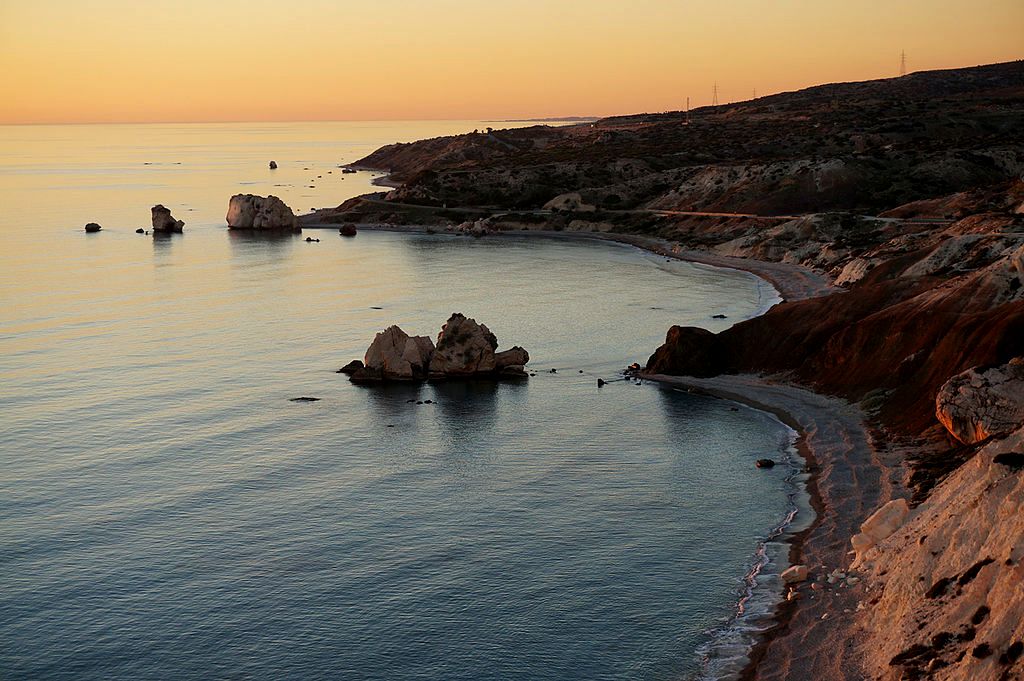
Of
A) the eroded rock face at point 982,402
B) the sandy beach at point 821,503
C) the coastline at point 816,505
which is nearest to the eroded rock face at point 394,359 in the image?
the coastline at point 816,505

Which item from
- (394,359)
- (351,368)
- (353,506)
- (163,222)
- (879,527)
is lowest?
(353,506)

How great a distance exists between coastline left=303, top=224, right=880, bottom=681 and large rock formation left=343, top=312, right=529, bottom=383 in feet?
36.8

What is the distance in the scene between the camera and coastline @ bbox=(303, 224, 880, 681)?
115ft

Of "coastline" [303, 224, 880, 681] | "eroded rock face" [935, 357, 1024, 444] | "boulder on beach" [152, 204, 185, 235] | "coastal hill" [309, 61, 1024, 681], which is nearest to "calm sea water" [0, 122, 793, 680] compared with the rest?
"coastline" [303, 224, 880, 681]

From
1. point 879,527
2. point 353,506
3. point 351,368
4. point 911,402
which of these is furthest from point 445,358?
point 879,527

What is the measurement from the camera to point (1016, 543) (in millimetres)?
32719

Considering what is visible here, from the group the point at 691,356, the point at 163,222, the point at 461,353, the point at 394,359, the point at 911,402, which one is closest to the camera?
the point at 911,402

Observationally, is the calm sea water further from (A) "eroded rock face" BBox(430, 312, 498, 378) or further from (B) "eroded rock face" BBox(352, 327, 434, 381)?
(A) "eroded rock face" BBox(430, 312, 498, 378)

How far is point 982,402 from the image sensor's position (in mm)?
51188

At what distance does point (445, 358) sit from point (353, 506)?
2982cm

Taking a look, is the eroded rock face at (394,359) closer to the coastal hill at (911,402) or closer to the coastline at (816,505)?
the coastline at (816,505)

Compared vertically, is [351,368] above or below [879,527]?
above

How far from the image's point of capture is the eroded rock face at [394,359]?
3113 inches

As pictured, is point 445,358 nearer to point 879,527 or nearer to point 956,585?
point 879,527
